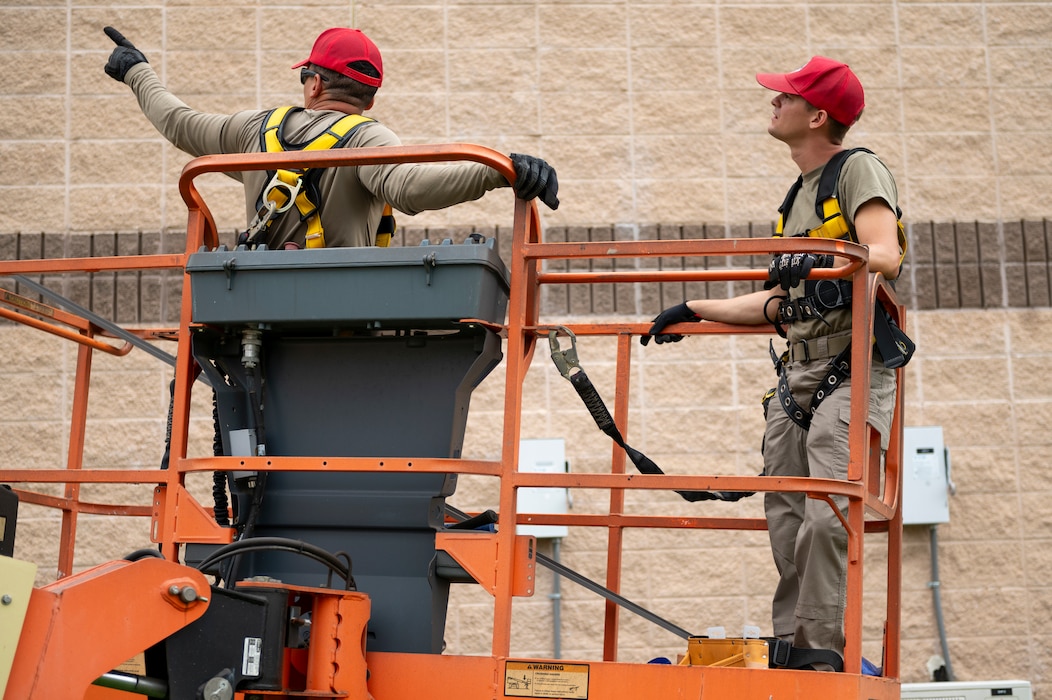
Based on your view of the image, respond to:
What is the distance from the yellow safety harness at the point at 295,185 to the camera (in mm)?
4219

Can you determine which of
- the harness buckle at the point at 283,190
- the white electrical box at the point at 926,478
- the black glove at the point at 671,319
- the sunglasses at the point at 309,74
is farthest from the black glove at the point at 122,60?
the white electrical box at the point at 926,478

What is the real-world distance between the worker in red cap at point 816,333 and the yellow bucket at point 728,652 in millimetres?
196

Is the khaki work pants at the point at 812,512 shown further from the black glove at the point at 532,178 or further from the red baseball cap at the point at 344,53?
the red baseball cap at the point at 344,53

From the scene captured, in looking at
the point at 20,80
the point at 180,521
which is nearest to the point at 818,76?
the point at 180,521

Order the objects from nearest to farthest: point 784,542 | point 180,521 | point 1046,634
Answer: point 180,521 → point 784,542 → point 1046,634

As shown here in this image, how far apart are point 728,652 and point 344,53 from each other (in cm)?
243

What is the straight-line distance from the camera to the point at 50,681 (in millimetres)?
3025

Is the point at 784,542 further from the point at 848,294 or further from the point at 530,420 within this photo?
the point at 530,420

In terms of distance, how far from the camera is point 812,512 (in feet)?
13.5

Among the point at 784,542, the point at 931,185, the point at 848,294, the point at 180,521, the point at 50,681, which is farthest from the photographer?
the point at 931,185

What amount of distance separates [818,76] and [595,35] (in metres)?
3.75

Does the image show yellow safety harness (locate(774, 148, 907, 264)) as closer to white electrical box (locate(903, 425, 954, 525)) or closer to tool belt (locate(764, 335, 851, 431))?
tool belt (locate(764, 335, 851, 431))

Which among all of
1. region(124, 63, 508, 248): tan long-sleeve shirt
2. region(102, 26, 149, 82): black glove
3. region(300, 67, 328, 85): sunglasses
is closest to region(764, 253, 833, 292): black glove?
region(124, 63, 508, 248): tan long-sleeve shirt

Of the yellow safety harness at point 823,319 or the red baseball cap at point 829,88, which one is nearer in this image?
the yellow safety harness at point 823,319
